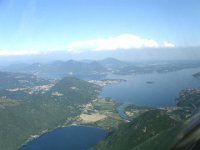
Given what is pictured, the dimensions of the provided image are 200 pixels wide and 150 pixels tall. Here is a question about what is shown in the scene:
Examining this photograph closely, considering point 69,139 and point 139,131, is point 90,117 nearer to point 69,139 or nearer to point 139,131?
point 69,139

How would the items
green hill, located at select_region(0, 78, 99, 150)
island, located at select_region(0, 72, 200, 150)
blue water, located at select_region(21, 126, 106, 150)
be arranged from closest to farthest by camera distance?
island, located at select_region(0, 72, 200, 150), blue water, located at select_region(21, 126, 106, 150), green hill, located at select_region(0, 78, 99, 150)

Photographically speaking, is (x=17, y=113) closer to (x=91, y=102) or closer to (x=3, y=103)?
(x=3, y=103)

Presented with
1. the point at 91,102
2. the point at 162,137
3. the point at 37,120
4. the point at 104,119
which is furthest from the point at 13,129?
the point at 162,137

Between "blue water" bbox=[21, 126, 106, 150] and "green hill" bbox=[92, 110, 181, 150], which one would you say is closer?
"green hill" bbox=[92, 110, 181, 150]

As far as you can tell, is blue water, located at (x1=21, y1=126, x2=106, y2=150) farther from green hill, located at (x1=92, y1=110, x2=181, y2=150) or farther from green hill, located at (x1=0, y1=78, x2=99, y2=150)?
green hill, located at (x1=92, y1=110, x2=181, y2=150)

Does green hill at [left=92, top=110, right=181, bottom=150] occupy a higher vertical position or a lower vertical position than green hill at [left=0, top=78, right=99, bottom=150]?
higher

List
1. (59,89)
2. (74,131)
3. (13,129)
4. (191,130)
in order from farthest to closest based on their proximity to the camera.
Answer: (59,89)
(13,129)
(74,131)
(191,130)

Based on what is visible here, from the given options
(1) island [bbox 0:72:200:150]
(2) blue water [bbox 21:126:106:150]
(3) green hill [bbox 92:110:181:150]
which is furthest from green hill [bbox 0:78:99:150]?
(3) green hill [bbox 92:110:181:150]

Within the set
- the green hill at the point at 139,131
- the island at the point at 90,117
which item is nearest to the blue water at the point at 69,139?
the island at the point at 90,117

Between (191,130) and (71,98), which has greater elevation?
(191,130)
